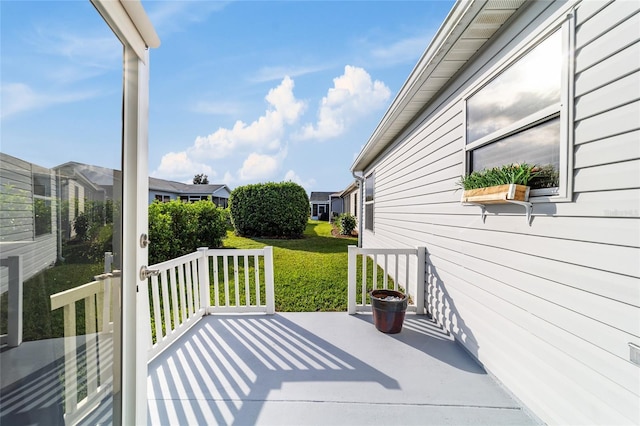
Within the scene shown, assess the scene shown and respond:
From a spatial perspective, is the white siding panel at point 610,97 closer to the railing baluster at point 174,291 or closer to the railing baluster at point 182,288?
the railing baluster at point 174,291

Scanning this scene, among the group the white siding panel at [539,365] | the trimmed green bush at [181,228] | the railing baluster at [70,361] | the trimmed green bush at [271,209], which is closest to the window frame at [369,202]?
the trimmed green bush at [271,209]

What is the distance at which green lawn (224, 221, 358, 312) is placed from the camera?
4.00m

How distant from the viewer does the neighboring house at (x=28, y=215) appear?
32.9 inches

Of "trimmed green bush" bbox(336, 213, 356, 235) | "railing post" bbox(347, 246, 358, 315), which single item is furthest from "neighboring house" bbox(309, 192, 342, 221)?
"railing post" bbox(347, 246, 358, 315)

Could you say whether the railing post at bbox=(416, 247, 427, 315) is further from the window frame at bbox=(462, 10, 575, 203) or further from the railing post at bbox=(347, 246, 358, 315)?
the window frame at bbox=(462, 10, 575, 203)

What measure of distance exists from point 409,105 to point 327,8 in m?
2.23

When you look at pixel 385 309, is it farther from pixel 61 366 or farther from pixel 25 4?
pixel 25 4

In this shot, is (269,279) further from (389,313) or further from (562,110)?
(562,110)

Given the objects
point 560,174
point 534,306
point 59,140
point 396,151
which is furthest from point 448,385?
point 396,151

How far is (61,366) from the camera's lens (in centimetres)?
107

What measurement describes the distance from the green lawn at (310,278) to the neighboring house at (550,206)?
65.9 inches

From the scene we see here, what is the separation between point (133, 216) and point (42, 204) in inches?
18.8

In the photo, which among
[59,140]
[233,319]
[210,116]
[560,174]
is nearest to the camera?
[59,140]

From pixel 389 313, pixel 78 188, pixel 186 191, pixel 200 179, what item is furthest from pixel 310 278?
pixel 200 179
